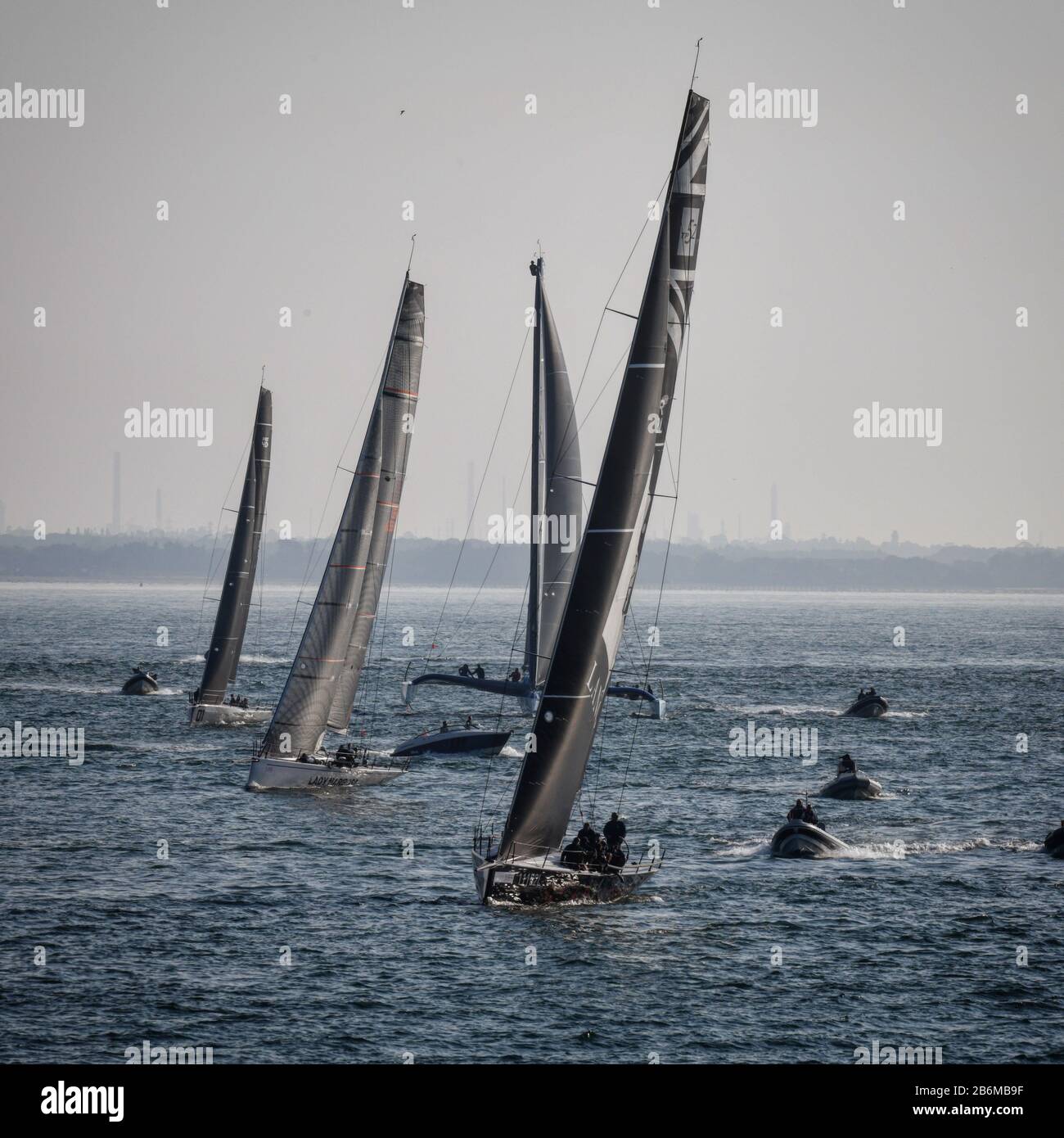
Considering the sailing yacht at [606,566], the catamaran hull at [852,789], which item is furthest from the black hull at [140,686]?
the sailing yacht at [606,566]

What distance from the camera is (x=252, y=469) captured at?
7256 cm

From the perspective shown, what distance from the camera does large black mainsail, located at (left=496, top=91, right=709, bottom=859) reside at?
33.9 meters

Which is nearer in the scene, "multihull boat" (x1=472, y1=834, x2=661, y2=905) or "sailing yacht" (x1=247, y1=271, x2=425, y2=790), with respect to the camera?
"multihull boat" (x1=472, y1=834, x2=661, y2=905)

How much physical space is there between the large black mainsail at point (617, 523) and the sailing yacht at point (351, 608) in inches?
726

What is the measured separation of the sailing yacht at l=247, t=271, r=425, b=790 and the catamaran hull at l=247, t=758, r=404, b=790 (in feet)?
0.09

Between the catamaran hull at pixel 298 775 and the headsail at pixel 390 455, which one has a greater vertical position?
the headsail at pixel 390 455

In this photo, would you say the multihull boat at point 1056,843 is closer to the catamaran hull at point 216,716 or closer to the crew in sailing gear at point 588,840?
the crew in sailing gear at point 588,840

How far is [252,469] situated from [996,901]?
43.3m

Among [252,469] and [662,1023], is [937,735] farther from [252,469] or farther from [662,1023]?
[662,1023]

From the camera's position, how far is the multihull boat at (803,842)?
4522 centimetres

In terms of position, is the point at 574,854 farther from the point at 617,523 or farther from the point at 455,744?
the point at 455,744

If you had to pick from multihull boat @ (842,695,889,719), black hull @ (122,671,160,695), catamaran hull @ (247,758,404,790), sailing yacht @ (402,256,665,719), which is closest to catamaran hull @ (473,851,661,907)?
catamaran hull @ (247,758,404,790)

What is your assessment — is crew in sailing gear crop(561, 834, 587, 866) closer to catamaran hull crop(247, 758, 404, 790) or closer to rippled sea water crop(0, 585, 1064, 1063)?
rippled sea water crop(0, 585, 1064, 1063)
